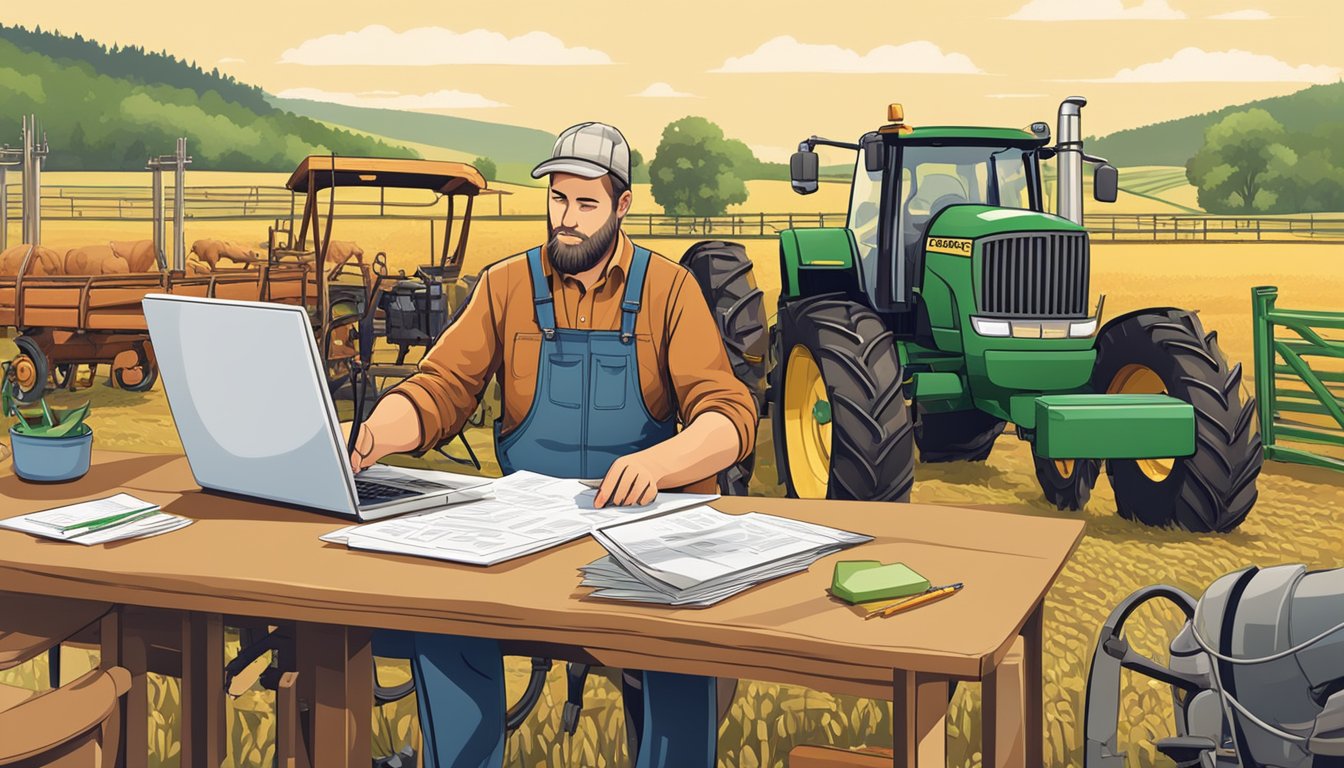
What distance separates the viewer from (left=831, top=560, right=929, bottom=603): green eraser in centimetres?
208

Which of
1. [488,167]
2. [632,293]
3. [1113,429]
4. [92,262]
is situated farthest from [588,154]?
[488,167]

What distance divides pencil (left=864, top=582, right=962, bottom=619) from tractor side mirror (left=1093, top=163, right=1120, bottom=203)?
4597 millimetres

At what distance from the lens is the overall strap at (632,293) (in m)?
3.21

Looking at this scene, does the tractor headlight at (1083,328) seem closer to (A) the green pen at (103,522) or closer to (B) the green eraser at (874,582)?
(B) the green eraser at (874,582)

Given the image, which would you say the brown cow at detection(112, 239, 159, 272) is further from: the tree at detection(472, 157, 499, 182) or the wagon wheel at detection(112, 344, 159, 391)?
the tree at detection(472, 157, 499, 182)

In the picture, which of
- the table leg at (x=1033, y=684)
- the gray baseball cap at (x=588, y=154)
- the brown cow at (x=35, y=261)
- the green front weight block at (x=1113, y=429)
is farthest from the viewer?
the brown cow at (x=35, y=261)

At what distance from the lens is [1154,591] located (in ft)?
8.49

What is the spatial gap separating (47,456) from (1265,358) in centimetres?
701

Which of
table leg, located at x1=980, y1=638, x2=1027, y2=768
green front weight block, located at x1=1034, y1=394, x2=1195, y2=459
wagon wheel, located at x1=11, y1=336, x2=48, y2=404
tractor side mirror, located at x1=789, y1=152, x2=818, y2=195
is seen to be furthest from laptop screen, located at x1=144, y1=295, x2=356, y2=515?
wagon wheel, located at x1=11, y1=336, x2=48, y2=404

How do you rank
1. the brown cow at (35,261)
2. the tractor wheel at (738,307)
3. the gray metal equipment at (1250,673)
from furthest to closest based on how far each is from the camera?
the brown cow at (35,261), the tractor wheel at (738,307), the gray metal equipment at (1250,673)

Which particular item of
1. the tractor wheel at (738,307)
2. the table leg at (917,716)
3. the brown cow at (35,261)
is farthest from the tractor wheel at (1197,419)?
the brown cow at (35,261)

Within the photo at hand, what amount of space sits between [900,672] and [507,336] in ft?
5.35

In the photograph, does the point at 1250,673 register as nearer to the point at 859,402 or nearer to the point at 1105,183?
the point at 859,402

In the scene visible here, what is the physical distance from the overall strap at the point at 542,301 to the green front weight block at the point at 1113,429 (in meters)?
2.82
